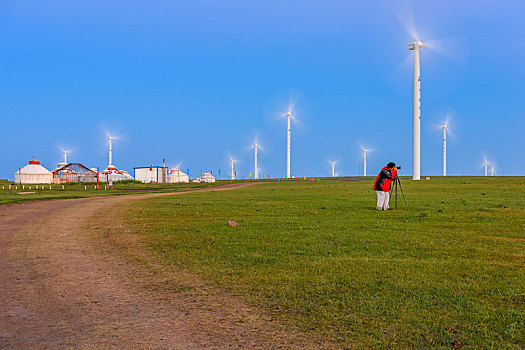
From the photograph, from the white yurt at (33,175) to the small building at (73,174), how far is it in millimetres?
3981

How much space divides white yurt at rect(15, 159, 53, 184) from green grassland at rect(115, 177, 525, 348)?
89165 mm

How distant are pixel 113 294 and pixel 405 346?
5843mm

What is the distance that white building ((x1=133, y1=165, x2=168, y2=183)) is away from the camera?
110 m

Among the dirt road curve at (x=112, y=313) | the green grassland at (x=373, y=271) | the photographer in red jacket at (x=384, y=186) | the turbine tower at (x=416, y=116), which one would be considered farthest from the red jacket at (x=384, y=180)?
the turbine tower at (x=416, y=116)

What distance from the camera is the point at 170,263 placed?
11070 millimetres

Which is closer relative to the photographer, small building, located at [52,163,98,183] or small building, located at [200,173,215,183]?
small building, located at [52,163,98,183]

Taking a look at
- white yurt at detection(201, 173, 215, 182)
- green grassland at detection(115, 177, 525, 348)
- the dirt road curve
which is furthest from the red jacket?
white yurt at detection(201, 173, 215, 182)

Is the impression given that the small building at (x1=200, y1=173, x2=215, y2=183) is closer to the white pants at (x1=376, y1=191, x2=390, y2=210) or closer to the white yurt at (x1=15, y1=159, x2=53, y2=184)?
the white yurt at (x1=15, y1=159, x2=53, y2=184)

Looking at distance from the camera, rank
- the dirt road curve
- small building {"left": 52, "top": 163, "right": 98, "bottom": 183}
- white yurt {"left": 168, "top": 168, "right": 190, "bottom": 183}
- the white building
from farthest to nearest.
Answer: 1. white yurt {"left": 168, "top": 168, "right": 190, "bottom": 183}
2. the white building
3. small building {"left": 52, "top": 163, "right": 98, "bottom": 183}
4. the dirt road curve

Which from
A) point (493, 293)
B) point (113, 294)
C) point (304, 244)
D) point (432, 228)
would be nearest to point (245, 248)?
point (304, 244)

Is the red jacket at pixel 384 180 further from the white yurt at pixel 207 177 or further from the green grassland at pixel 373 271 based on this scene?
the white yurt at pixel 207 177

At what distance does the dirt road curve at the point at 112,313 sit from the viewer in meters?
6.04

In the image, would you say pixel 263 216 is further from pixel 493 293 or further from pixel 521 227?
pixel 493 293

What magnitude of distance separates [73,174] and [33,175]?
39.9 ft
